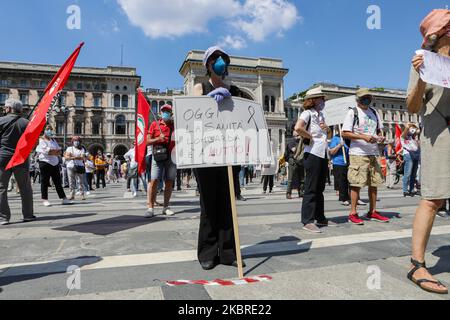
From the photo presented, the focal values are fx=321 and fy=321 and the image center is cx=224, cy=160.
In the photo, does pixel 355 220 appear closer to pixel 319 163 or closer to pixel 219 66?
pixel 319 163

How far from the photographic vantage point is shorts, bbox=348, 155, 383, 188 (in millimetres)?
4328

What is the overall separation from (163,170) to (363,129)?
3139mm

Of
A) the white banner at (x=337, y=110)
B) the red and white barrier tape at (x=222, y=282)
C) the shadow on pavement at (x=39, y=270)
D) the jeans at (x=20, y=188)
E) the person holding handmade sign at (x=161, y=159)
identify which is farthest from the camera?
the white banner at (x=337, y=110)

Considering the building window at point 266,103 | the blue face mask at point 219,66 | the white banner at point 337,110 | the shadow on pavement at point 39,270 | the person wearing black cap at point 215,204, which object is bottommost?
the shadow on pavement at point 39,270

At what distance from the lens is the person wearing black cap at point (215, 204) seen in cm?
261

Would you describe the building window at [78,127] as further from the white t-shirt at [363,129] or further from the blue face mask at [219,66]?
the blue face mask at [219,66]

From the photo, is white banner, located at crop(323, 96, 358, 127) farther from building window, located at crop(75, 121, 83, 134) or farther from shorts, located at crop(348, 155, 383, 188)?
building window, located at crop(75, 121, 83, 134)

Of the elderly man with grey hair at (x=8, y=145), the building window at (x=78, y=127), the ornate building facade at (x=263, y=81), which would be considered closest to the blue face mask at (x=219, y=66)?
the elderly man with grey hair at (x=8, y=145)

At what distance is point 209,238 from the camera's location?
2619 millimetres

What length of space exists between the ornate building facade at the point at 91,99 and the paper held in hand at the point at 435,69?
5284 centimetres

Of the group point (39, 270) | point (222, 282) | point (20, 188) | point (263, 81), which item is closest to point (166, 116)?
point (20, 188)

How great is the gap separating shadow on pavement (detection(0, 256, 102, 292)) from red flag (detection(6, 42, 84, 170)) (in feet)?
A: 3.63

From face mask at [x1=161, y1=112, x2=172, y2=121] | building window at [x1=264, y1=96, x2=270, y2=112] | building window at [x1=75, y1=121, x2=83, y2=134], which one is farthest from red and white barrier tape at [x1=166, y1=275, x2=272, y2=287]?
building window at [x1=75, y1=121, x2=83, y2=134]

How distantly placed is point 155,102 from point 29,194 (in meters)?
57.7
